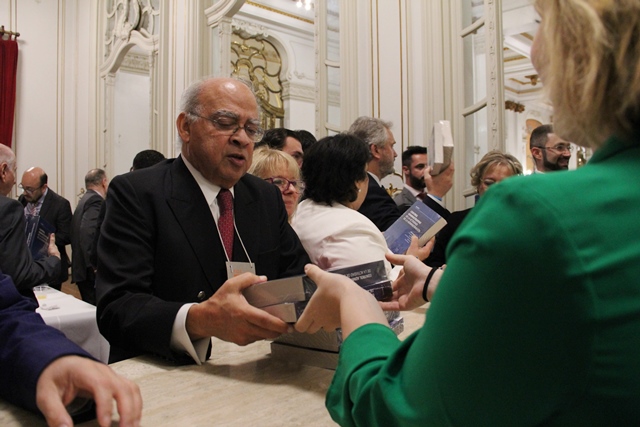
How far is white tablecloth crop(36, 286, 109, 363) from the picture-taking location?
3.03m

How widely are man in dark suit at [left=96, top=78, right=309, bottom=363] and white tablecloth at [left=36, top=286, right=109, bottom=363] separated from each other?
4.52 feet

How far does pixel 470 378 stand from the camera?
52 centimetres

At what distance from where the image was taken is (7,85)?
973 cm

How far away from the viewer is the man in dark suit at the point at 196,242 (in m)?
1.34

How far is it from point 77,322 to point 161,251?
1706 mm

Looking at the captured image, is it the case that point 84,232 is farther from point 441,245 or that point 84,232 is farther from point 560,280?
point 560,280

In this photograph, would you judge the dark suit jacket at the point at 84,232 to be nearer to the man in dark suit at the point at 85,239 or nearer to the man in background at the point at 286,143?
the man in dark suit at the point at 85,239

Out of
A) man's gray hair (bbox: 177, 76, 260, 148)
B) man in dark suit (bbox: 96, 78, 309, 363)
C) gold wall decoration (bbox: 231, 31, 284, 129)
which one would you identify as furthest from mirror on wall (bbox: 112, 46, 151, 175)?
man in dark suit (bbox: 96, 78, 309, 363)

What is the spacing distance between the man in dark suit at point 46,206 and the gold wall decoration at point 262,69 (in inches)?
203

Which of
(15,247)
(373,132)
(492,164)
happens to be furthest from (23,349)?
(373,132)

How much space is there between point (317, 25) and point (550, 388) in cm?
567

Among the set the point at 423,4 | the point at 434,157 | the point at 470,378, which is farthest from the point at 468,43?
the point at 470,378

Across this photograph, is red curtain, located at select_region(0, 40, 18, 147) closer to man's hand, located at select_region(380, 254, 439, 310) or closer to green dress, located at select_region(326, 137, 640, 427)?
man's hand, located at select_region(380, 254, 439, 310)

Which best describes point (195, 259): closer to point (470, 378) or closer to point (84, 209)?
point (470, 378)
